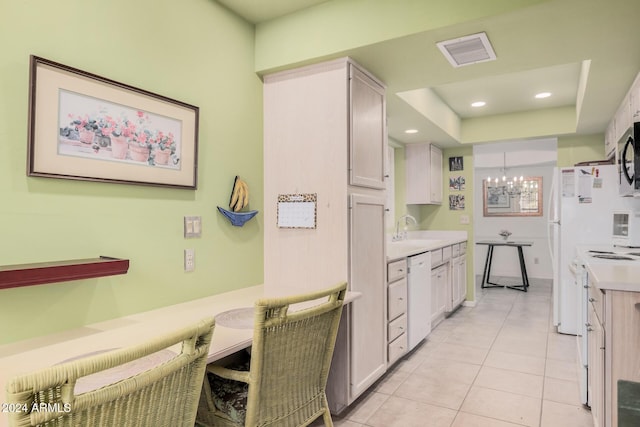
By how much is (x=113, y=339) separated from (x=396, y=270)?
6.51ft

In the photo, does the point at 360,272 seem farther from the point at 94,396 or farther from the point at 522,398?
the point at 94,396

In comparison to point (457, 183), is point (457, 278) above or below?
below

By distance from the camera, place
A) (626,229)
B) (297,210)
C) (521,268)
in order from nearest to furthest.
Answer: (297,210) < (626,229) < (521,268)

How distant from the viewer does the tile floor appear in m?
2.29

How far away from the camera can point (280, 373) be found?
57.1 inches

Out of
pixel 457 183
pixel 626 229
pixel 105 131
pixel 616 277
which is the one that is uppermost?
pixel 457 183

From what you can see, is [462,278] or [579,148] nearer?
[579,148]

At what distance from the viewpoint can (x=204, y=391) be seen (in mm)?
1538

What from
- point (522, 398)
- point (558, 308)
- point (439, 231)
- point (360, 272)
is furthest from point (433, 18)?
point (439, 231)

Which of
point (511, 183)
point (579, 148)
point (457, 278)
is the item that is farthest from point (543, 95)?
point (511, 183)

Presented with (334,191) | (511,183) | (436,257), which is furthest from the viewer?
(511,183)

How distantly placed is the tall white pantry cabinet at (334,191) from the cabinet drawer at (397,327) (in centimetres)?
24

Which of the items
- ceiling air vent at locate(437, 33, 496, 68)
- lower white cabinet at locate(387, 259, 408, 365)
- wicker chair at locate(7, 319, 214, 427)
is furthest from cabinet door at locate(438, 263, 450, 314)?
wicker chair at locate(7, 319, 214, 427)

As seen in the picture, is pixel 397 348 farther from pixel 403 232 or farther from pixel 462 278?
pixel 462 278
